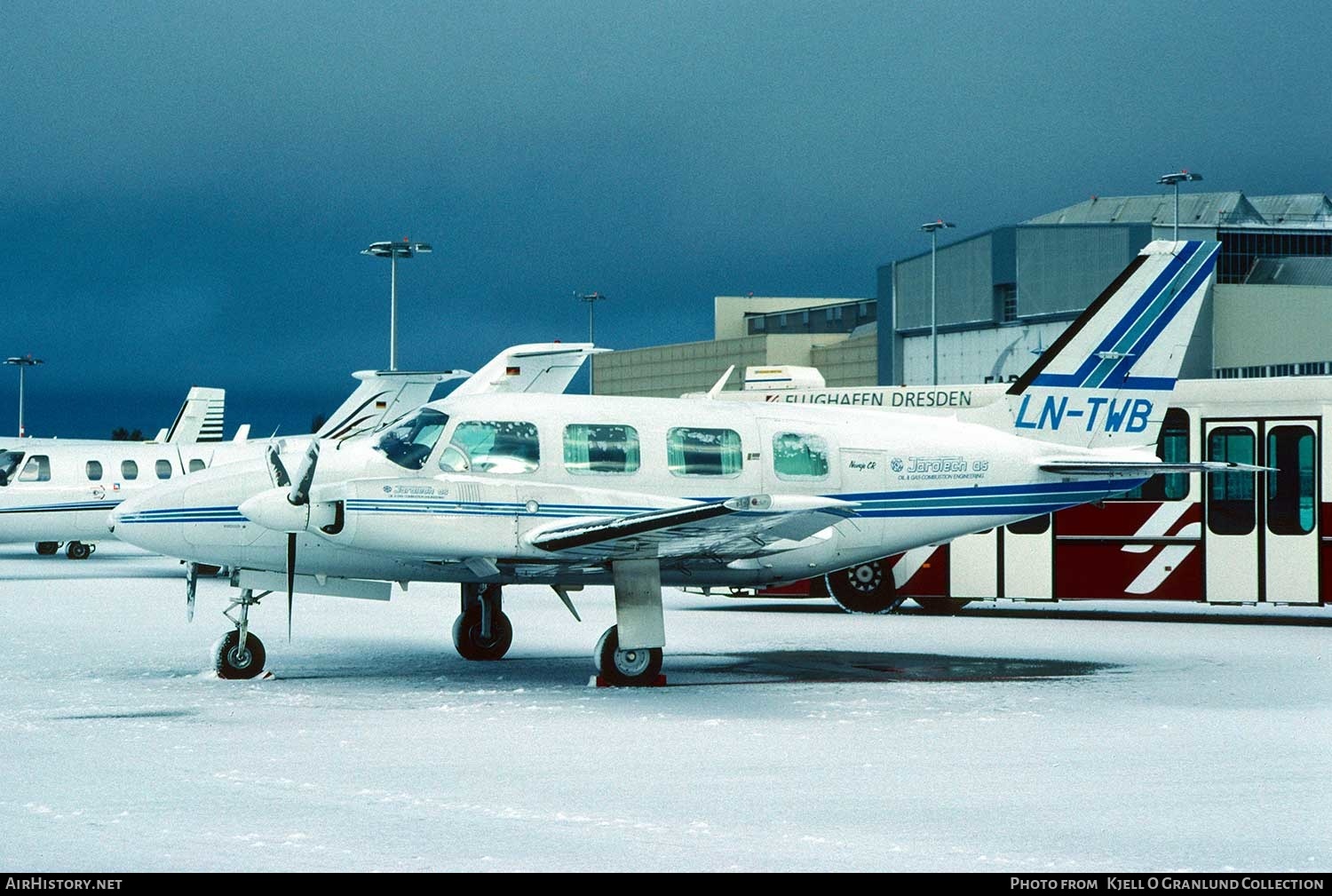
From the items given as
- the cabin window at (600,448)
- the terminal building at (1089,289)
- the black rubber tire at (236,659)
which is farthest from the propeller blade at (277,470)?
the terminal building at (1089,289)

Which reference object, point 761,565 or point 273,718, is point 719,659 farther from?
point 273,718

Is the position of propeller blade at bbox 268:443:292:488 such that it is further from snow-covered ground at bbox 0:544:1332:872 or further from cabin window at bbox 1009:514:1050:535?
cabin window at bbox 1009:514:1050:535

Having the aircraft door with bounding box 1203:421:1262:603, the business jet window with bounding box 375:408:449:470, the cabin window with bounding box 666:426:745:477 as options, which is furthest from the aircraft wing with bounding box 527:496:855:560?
the aircraft door with bounding box 1203:421:1262:603

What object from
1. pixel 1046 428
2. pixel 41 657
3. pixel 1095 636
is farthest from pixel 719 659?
pixel 41 657

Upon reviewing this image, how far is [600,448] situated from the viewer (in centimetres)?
1455

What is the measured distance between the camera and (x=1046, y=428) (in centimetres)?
1647

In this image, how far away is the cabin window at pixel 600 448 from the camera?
14.4m

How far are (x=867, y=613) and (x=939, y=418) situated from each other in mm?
7199

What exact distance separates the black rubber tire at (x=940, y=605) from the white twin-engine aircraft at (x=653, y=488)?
7.22m

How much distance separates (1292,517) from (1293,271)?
190ft

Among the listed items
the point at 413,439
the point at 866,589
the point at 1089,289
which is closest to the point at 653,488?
the point at 413,439

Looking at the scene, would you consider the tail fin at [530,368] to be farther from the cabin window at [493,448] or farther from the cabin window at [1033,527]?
the cabin window at [493,448]

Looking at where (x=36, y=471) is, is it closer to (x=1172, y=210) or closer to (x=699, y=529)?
(x=699, y=529)

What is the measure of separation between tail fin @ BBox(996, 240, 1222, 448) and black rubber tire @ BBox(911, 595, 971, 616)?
717 cm
